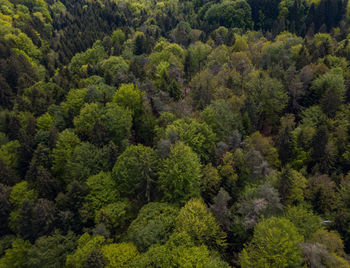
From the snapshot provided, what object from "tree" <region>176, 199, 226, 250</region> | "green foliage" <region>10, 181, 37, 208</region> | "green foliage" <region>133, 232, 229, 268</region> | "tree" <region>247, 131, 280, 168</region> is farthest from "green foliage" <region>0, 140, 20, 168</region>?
"tree" <region>247, 131, 280, 168</region>

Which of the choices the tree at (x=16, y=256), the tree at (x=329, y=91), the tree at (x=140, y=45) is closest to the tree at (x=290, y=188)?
the tree at (x=329, y=91)

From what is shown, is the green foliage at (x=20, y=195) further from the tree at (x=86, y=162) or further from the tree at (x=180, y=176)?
the tree at (x=180, y=176)

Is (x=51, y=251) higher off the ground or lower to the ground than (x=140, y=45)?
lower

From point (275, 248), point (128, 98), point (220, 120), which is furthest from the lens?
point (128, 98)

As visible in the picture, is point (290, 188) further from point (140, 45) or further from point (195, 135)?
point (140, 45)

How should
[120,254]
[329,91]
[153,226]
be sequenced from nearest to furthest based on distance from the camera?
[120,254]
[153,226]
[329,91]

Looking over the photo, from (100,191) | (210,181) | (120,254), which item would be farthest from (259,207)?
(100,191)

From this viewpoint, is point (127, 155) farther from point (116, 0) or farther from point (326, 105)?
point (116, 0)

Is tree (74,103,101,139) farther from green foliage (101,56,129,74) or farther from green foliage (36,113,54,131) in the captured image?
green foliage (101,56,129,74)
